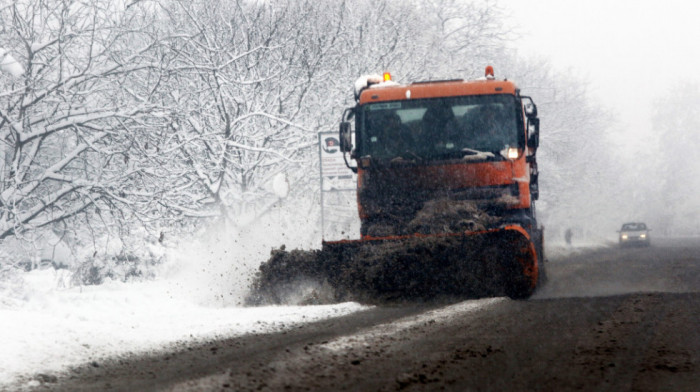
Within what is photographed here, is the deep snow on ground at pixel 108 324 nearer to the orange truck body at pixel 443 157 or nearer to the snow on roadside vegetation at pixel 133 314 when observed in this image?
the snow on roadside vegetation at pixel 133 314

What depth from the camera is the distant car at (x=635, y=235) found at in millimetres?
45719

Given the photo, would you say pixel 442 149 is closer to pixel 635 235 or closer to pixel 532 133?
pixel 532 133

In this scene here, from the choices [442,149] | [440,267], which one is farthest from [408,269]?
[442,149]

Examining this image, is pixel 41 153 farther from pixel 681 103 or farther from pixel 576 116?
pixel 681 103

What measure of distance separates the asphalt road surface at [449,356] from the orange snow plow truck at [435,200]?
121 cm

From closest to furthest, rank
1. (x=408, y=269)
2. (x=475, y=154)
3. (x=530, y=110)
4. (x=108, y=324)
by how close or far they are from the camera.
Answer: (x=108, y=324) → (x=408, y=269) → (x=475, y=154) → (x=530, y=110)

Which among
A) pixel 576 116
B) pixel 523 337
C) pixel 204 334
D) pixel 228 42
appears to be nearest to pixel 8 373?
pixel 204 334

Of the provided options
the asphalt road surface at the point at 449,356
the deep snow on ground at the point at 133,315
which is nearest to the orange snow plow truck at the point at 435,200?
the deep snow on ground at the point at 133,315

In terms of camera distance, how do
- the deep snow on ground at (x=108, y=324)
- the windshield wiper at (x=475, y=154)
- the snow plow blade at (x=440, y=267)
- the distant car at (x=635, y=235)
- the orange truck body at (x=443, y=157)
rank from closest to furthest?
the deep snow on ground at (x=108, y=324)
the snow plow blade at (x=440, y=267)
the orange truck body at (x=443, y=157)
the windshield wiper at (x=475, y=154)
the distant car at (x=635, y=235)

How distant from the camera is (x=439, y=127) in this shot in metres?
12.8

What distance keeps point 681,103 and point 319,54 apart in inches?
3359

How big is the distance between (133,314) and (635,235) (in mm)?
41106

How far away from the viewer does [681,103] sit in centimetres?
9662

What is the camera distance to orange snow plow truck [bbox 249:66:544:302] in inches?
412
